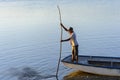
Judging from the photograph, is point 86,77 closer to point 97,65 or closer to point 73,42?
point 97,65

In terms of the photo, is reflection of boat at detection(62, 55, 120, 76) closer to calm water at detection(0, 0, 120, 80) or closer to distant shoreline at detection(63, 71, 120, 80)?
distant shoreline at detection(63, 71, 120, 80)

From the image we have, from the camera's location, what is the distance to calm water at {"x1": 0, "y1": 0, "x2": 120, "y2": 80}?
68.8 feet

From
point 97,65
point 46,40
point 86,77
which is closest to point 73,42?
point 97,65

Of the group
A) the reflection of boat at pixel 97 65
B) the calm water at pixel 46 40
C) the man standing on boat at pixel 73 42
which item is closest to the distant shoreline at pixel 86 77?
the reflection of boat at pixel 97 65

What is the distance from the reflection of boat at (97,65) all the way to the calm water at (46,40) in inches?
67.1

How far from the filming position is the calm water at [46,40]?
20984mm

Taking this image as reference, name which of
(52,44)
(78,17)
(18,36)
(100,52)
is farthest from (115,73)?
(78,17)

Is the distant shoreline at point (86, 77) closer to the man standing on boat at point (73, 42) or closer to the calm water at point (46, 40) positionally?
the man standing on boat at point (73, 42)

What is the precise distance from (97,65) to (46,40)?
11.7m

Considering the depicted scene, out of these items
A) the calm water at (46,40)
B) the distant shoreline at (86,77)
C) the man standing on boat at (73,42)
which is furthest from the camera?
the calm water at (46,40)

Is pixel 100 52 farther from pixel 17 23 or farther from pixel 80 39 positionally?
pixel 17 23

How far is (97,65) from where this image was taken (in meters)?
18.2

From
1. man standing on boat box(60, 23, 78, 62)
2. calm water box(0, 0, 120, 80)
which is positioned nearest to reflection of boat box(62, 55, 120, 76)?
man standing on boat box(60, 23, 78, 62)

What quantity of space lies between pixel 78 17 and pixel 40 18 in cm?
548
